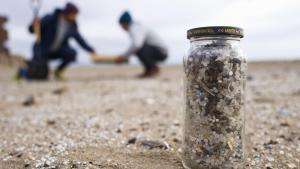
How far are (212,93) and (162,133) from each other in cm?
124

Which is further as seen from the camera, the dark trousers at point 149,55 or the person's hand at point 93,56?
the dark trousers at point 149,55

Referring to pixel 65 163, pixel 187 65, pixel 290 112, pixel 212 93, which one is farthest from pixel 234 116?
pixel 290 112

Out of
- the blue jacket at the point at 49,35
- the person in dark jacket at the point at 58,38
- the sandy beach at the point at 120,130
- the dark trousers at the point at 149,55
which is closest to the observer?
the sandy beach at the point at 120,130

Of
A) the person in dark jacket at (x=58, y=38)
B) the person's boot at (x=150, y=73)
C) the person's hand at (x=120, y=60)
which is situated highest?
the person in dark jacket at (x=58, y=38)

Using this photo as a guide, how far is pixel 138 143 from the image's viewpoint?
2811mm

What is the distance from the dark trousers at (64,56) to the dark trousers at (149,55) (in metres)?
1.61

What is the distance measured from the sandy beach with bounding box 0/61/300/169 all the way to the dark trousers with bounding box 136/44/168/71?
3.29 metres

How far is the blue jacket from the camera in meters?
8.51

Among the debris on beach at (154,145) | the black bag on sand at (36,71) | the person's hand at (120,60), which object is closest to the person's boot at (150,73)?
the person's hand at (120,60)

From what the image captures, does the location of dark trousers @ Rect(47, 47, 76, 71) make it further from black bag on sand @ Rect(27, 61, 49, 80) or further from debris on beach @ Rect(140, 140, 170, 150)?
debris on beach @ Rect(140, 140, 170, 150)

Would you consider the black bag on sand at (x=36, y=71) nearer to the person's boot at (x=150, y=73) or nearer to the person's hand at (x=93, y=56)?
the person's hand at (x=93, y=56)

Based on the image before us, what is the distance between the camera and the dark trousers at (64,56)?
874 centimetres

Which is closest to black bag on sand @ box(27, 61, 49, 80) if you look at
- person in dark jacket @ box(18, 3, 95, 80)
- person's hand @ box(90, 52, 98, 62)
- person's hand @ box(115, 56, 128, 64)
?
person in dark jacket @ box(18, 3, 95, 80)

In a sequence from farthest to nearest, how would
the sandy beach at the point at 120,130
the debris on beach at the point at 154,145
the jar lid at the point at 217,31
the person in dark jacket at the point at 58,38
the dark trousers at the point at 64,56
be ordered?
the dark trousers at the point at 64,56
the person in dark jacket at the point at 58,38
the debris on beach at the point at 154,145
the sandy beach at the point at 120,130
the jar lid at the point at 217,31
